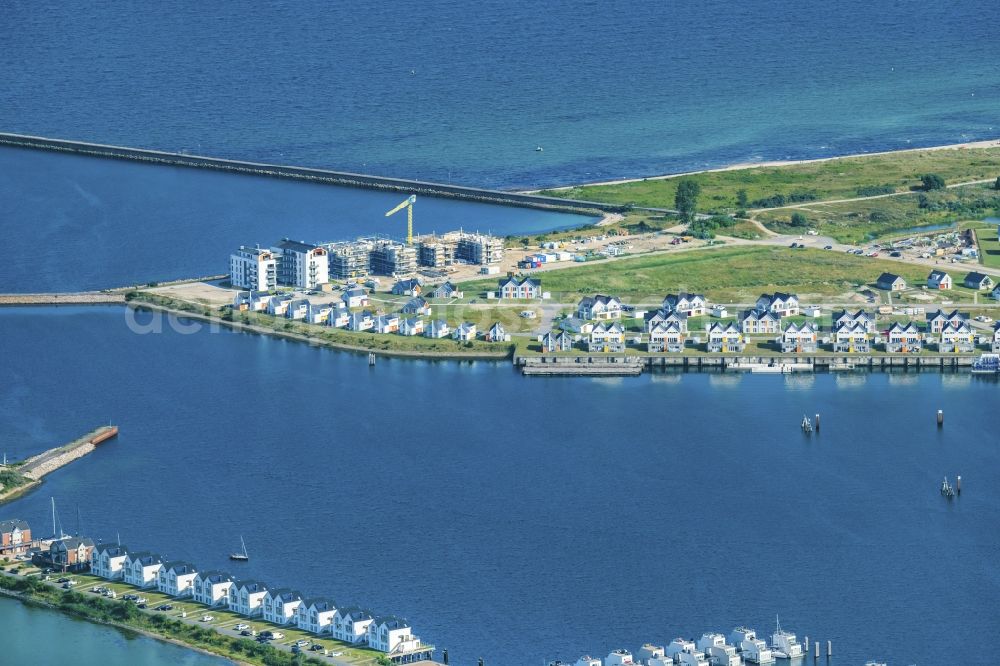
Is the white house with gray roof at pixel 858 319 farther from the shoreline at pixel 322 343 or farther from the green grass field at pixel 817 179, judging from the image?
the green grass field at pixel 817 179

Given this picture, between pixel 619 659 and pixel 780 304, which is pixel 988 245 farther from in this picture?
pixel 619 659

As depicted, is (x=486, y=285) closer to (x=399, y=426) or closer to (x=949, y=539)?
(x=399, y=426)

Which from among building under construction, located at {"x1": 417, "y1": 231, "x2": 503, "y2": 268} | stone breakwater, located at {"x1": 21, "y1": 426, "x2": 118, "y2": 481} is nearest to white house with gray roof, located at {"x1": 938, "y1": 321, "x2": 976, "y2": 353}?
building under construction, located at {"x1": 417, "y1": 231, "x2": 503, "y2": 268}

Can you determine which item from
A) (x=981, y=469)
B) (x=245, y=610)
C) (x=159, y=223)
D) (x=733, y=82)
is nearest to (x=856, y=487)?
(x=981, y=469)

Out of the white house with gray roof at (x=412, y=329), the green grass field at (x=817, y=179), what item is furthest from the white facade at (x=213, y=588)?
the green grass field at (x=817, y=179)

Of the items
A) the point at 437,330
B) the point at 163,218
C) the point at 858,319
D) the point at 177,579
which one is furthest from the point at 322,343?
the point at 177,579
